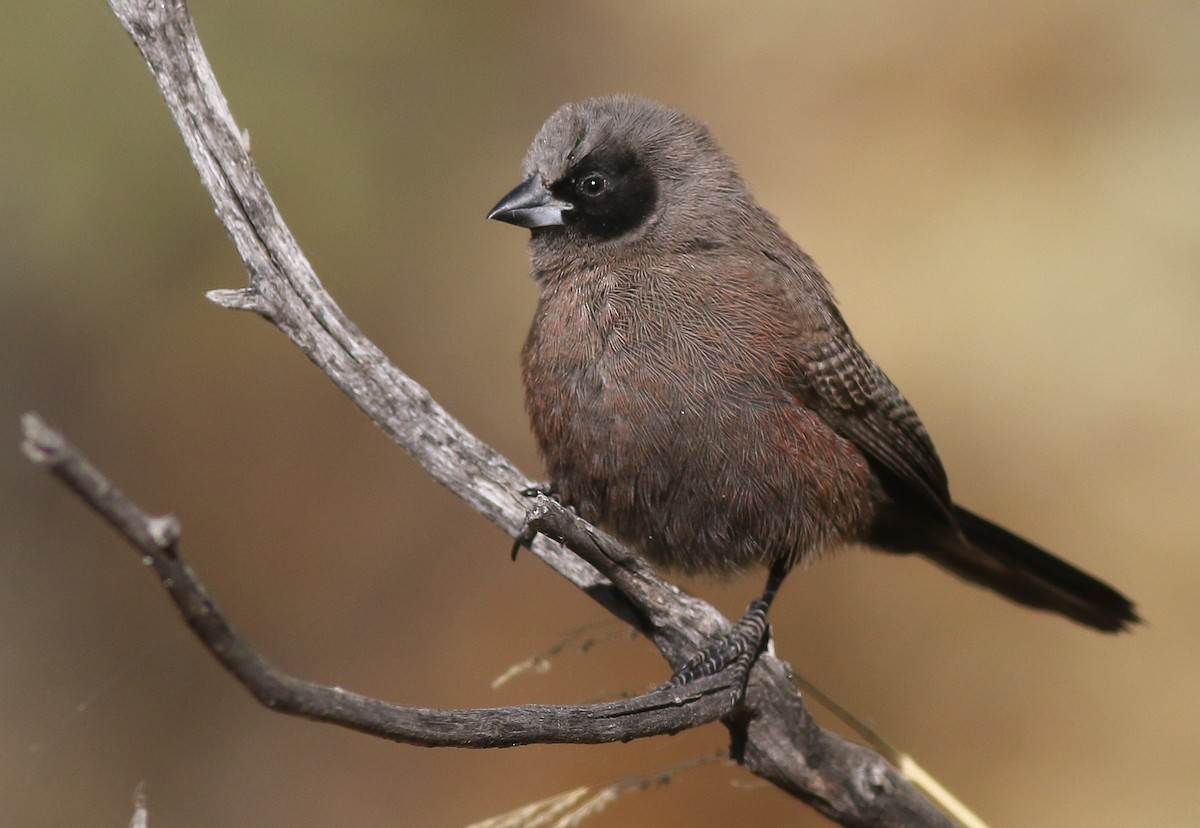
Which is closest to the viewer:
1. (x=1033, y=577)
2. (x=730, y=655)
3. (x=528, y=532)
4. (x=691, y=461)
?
(x=730, y=655)

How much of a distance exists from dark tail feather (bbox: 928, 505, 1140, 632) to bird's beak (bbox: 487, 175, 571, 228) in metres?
1.74

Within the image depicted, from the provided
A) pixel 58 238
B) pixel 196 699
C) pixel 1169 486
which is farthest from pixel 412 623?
pixel 1169 486

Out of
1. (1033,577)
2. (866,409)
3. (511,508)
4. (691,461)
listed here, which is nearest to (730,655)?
(691,461)

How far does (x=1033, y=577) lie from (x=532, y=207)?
2.15 m

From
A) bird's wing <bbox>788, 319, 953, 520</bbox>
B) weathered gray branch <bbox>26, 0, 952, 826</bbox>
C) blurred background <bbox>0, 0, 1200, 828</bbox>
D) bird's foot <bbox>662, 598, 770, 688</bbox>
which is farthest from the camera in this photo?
blurred background <bbox>0, 0, 1200, 828</bbox>

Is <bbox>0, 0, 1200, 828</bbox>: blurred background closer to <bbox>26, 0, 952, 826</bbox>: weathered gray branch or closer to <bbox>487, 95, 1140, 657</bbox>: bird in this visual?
<bbox>487, 95, 1140, 657</bbox>: bird

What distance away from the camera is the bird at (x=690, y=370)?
3207 mm

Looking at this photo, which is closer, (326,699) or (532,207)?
(326,699)

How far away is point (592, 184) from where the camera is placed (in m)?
3.57

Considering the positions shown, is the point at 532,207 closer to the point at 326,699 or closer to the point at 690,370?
the point at 690,370

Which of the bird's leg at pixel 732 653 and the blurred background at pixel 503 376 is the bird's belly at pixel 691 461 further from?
the blurred background at pixel 503 376

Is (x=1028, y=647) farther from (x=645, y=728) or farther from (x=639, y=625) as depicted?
(x=645, y=728)

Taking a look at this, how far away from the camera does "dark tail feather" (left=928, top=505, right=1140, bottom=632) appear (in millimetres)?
3953

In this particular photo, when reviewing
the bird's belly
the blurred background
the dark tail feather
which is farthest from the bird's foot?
the blurred background
